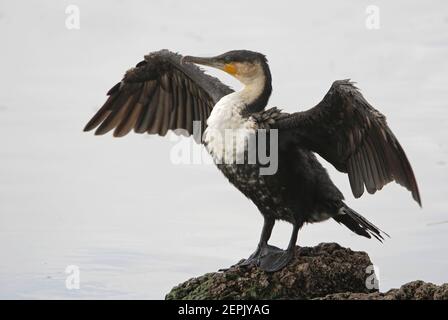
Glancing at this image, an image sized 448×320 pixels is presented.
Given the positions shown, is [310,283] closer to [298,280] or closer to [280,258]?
[298,280]

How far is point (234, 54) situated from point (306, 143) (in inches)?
34.5

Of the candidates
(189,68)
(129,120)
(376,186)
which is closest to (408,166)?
(376,186)

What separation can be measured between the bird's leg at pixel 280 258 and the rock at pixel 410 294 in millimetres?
440

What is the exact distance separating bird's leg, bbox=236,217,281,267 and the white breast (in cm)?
62

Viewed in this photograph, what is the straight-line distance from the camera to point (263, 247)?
605cm

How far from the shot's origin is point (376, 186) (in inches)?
228

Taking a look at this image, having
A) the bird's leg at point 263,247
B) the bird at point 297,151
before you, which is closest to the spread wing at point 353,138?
the bird at point 297,151

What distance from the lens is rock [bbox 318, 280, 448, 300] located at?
18.2 ft

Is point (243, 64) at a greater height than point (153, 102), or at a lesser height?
greater

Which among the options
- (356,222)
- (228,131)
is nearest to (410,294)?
(356,222)

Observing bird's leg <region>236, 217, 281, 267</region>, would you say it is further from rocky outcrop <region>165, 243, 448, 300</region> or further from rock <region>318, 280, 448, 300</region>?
rock <region>318, 280, 448, 300</region>

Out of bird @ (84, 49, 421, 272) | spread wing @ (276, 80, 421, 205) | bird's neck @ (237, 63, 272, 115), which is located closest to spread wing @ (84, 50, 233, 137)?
bird @ (84, 49, 421, 272)

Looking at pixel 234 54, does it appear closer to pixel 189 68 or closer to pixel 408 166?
pixel 189 68

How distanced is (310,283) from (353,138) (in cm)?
113
